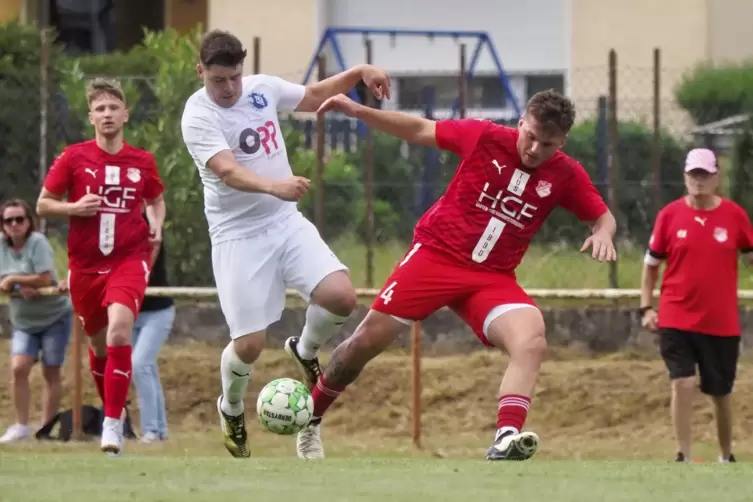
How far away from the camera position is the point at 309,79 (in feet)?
69.3

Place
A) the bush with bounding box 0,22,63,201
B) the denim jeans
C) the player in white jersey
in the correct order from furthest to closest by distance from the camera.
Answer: the bush with bounding box 0,22,63,201 → the denim jeans → the player in white jersey

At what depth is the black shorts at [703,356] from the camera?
11.5 meters

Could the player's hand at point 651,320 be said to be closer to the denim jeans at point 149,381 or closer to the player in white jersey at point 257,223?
the player in white jersey at point 257,223

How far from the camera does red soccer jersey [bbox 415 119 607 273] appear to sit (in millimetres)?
8875

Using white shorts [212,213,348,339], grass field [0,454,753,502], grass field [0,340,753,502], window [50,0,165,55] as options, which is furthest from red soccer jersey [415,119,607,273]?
window [50,0,165,55]

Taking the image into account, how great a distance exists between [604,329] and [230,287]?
6395mm

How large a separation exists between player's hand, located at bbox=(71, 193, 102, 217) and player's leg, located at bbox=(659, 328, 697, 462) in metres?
3.95

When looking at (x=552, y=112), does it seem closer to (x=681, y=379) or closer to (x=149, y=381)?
(x=681, y=379)

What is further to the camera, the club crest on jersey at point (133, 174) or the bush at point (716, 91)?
the bush at point (716, 91)

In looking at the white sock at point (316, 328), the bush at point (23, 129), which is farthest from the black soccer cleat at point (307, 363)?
the bush at point (23, 129)

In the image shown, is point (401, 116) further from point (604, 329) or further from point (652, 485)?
point (604, 329)

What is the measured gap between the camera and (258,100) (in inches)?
365

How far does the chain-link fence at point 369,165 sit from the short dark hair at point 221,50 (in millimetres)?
6411

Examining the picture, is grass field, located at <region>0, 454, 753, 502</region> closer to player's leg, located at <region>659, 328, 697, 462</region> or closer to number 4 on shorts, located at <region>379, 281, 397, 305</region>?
number 4 on shorts, located at <region>379, 281, 397, 305</region>
